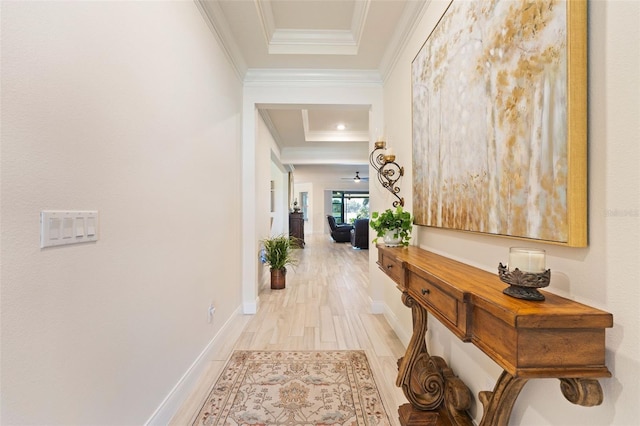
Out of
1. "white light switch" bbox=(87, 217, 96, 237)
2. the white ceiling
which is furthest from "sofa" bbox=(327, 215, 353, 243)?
"white light switch" bbox=(87, 217, 96, 237)

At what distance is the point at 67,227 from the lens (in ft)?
2.98

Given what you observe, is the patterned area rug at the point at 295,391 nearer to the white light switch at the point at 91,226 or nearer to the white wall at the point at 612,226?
the white wall at the point at 612,226

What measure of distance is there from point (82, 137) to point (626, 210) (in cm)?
164

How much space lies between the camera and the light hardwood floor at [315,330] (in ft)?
6.12

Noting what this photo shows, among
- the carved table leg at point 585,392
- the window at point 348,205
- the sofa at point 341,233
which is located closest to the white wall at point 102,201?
the carved table leg at point 585,392

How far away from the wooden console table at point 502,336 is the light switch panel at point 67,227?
4.26 ft

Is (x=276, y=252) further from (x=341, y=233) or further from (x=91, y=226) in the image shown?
(x=341, y=233)

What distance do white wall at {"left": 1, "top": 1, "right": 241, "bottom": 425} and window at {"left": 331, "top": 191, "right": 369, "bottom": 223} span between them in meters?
10.9

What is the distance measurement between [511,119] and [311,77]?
2.43m

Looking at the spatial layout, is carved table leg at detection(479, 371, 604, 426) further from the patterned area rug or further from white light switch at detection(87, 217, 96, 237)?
white light switch at detection(87, 217, 96, 237)

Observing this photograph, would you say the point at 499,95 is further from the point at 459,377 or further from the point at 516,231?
the point at 459,377

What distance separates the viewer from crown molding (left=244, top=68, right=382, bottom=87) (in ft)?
9.92

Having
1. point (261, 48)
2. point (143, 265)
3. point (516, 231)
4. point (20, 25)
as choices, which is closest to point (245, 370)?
point (143, 265)

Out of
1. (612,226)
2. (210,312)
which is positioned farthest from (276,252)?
(612,226)
